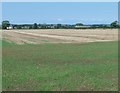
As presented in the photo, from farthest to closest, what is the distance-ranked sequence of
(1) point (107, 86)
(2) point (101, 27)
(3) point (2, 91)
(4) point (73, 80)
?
(2) point (101, 27) → (4) point (73, 80) → (1) point (107, 86) → (3) point (2, 91)

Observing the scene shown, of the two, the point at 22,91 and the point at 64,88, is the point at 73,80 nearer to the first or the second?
the point at 64,88

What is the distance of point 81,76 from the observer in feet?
49.8

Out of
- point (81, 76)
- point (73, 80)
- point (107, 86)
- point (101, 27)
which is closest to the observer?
point (107, 86)

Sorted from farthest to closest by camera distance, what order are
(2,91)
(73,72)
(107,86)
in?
1. (73,72)
2. (107,86)
3. (2,91)

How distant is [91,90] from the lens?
12023mm

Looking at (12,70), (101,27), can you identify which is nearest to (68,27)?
(101,27)

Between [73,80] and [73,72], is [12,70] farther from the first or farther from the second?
[73,80]

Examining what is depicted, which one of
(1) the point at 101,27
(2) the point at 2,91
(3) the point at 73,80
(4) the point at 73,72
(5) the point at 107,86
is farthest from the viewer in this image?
(1) the point at 101,27

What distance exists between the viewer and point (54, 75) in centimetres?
1548

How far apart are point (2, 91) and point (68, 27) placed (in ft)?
269

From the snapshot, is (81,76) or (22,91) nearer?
(22,91)

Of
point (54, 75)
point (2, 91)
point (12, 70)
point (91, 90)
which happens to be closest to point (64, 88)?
point (91, 90)

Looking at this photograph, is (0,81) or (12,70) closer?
(0,81)

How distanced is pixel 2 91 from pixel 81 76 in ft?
13.6
